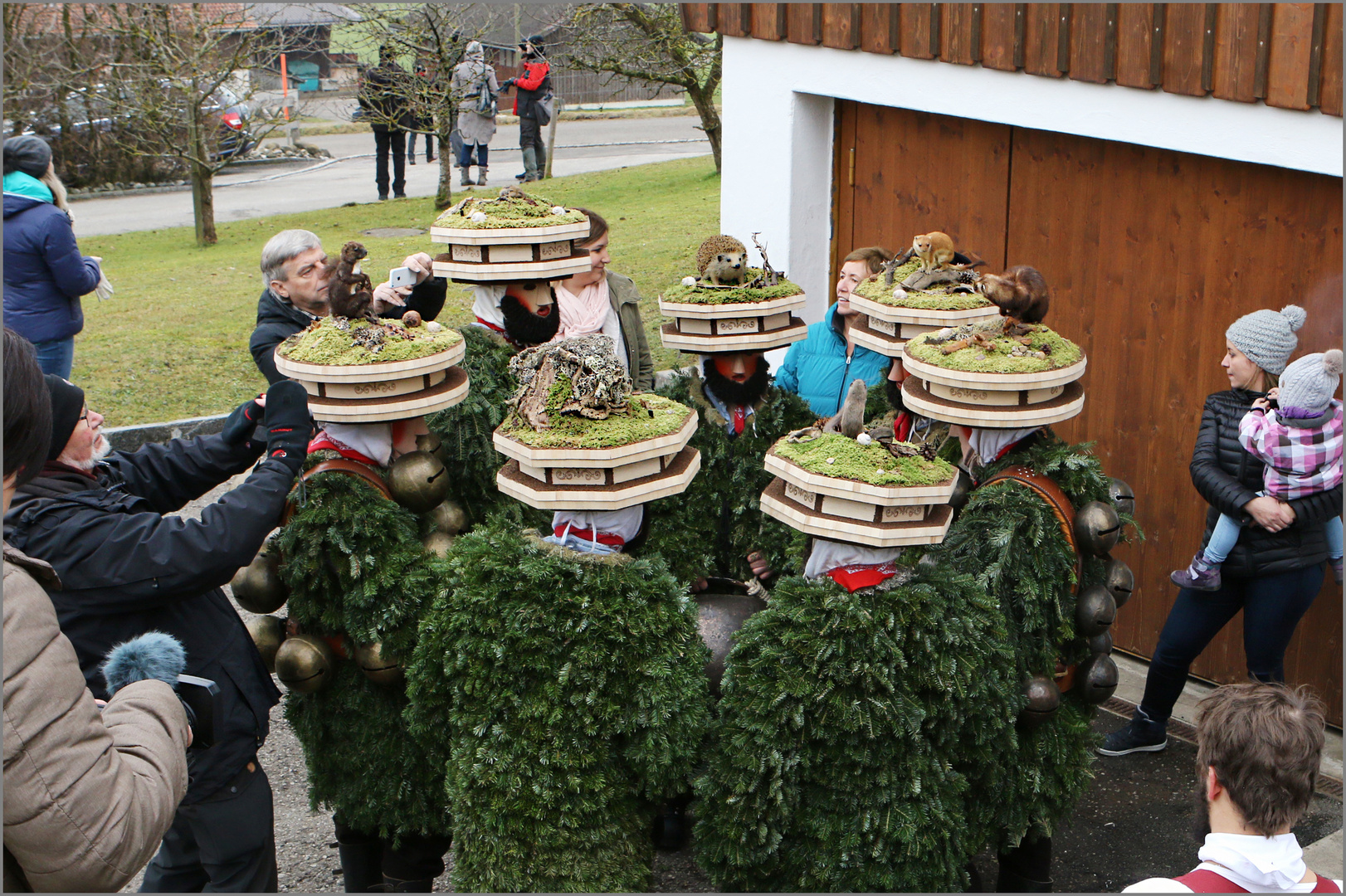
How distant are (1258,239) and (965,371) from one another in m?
2.39

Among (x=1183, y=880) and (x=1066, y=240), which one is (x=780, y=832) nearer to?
(x=1183, y=880)

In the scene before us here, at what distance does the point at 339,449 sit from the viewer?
149 inches

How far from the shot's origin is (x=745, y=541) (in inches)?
167

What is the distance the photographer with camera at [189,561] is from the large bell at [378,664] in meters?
0.28

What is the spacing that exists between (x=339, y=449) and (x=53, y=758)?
6.06ft

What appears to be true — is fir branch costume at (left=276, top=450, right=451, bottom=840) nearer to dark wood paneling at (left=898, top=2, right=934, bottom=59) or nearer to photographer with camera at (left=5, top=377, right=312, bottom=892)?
photographer with camera at (left=5, top=377, right=312, bottom=892)

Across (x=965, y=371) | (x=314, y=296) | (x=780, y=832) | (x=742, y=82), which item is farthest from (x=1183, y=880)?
(x=742, y=82)

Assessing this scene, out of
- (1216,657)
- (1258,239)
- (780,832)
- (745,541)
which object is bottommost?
(1216,657)

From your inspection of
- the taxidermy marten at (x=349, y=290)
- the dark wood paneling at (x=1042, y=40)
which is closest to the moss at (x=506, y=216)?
the taxidermy marten at (x=349, y=290)

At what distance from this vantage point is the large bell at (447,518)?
3939mm

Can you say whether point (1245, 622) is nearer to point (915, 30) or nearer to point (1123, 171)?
point (1123, 171)

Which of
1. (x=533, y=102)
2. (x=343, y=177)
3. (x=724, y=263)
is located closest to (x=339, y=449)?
(x=724, y=263)

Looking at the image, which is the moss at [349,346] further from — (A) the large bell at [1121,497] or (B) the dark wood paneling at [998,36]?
(B) the dark wood paneling at [998,36]

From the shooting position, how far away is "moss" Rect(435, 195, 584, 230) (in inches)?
170
